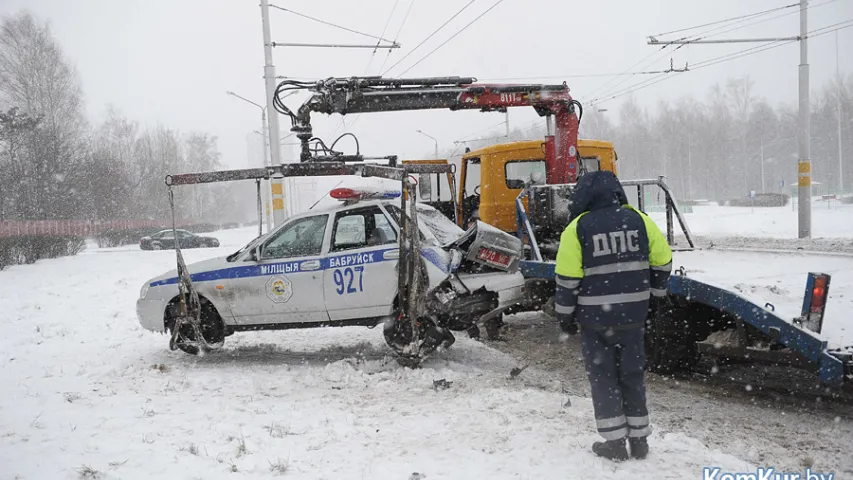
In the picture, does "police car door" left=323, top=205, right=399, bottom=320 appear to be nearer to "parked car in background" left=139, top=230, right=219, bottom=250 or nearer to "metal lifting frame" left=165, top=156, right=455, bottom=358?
"metal lifting frame" left=165, top=156, right=455, bottom=358

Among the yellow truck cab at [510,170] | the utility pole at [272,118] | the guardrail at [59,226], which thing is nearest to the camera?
the yellow truck cab at [510,170]

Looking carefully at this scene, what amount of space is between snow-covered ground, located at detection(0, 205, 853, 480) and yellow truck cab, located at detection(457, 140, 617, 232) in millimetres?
2348

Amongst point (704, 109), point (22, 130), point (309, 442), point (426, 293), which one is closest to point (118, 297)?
Result: point (426, 293)

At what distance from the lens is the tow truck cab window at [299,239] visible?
6758 millimetres

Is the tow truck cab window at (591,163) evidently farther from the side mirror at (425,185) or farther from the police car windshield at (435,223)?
the police car windshield at (435,223)

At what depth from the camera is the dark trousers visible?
3672mm

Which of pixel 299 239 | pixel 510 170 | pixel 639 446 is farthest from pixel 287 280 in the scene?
pixel 639 446

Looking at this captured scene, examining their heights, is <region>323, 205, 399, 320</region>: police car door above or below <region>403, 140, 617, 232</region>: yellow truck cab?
below

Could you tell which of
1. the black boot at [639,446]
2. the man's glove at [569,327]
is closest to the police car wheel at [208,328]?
the man's glove at [569,327]

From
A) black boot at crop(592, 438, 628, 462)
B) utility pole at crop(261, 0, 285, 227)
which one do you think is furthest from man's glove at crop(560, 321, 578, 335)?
utility pole at crop(261, 0, 285, 227)

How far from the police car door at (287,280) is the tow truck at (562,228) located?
4.00ft

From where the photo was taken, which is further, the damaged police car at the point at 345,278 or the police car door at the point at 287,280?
the police car door at the point at 287,280

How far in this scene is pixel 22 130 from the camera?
90.1 ft

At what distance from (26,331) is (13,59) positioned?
32320mm
